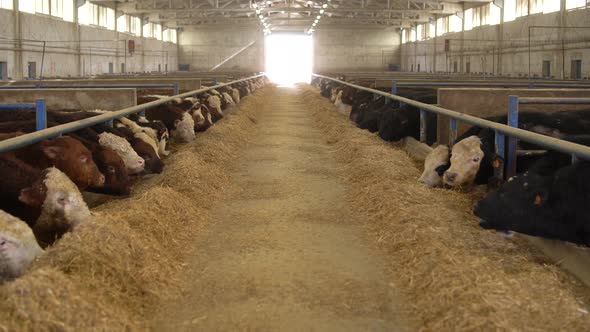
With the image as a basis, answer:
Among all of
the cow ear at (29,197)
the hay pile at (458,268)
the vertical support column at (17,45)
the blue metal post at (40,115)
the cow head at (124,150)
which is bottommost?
the hay pile at (458,268)

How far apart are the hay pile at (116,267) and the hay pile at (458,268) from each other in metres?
1.81

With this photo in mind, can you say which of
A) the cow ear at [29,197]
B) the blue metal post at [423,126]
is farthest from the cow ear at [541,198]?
the blue metal post at [423,126]

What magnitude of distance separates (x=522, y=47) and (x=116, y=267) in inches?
1159

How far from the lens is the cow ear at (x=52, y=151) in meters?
6.15

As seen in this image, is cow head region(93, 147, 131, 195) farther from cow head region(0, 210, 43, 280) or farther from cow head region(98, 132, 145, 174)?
cow head region(0, 210, 43, 280)

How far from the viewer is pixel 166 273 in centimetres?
472

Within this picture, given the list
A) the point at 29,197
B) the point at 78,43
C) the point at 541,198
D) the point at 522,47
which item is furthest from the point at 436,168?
the point at 78,43

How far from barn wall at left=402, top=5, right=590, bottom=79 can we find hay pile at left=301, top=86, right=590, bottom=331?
17.4m

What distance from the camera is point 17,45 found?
1018 inches

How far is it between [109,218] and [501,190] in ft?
11.8

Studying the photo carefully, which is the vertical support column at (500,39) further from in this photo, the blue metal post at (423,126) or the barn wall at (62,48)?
the blue metal post at (423,126)

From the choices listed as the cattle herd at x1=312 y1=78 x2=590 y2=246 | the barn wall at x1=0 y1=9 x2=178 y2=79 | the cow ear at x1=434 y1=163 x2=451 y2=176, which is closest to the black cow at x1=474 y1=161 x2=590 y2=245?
the cattle herd at x1=312 y1=78 x2=590 y2=246

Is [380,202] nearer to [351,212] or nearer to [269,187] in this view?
[351,212]

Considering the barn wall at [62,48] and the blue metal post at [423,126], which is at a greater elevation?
the barn wall at [62,48]
